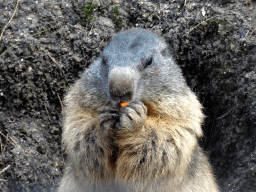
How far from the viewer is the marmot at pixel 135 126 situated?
2.85m

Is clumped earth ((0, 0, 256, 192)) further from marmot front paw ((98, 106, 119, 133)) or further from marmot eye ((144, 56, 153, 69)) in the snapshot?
marmot front paw ((98, 106, 119, 133))

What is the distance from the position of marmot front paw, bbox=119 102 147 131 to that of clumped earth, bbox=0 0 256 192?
2.13 metres

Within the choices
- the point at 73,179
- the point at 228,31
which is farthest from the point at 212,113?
the point at 73,179

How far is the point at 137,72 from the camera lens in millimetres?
2980


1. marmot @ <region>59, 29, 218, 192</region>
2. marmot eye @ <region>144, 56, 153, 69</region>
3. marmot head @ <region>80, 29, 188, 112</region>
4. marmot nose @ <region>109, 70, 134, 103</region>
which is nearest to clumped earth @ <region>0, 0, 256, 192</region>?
marmot @ <region>59, 29, 218, 192</region>

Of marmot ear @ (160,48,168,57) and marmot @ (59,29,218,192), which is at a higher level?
marmot ear @ (160,48,168,57)

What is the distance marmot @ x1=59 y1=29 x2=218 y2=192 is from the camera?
2854 mm

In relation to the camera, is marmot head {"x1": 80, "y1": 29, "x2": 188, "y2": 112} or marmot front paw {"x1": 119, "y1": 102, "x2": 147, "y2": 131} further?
marmot head {"x1": 80, "y1": 29, "x2": 188, "y2": 112}

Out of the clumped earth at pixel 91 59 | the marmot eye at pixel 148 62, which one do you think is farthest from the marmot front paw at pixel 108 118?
the clumped earth at pixel 91 59

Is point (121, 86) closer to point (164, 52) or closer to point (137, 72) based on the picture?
point (137, 72)

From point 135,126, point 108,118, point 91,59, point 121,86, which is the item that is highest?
point 121,86

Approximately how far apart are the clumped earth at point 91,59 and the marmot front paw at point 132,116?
2128 millimetres

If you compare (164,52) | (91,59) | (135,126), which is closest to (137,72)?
(135,126)

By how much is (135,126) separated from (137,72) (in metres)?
0.59
